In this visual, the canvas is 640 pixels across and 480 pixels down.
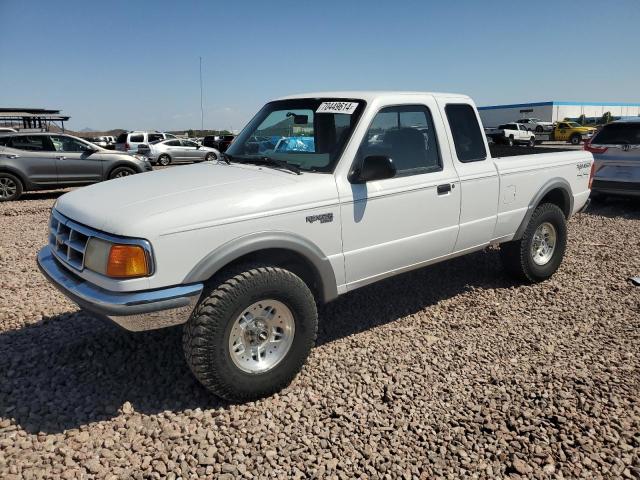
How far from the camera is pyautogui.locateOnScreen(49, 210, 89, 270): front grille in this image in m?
3.04

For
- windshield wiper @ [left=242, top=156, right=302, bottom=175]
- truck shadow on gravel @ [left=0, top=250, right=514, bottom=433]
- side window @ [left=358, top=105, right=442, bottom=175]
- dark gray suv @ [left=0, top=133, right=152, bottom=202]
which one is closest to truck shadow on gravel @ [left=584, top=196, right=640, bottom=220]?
truck shadow on gravel @ [left=0, top=250, right=514, bottom=433]

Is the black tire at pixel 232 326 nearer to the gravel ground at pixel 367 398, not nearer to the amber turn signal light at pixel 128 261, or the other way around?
the gravel ground at pixel 367 398

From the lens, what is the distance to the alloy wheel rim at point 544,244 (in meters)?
5.34

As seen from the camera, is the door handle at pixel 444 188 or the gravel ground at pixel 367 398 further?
the door handle at pixel 444 188

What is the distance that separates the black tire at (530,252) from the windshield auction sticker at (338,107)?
8.00 ft

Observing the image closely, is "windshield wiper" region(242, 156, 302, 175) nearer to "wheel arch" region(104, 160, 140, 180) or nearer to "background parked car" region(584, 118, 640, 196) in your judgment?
"background parked car" region(584, 118, 640, 196)

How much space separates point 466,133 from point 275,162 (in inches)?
72.4

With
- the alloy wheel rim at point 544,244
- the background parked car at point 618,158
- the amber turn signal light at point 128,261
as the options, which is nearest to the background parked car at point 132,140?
the background parked car at point 618,158

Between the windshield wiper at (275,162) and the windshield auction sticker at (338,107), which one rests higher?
the windshield auction sticker at (338,107)

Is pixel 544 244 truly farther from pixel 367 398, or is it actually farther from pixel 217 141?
pixel 217 141

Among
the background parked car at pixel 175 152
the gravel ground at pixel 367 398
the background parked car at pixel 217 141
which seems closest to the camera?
the gravel ground at pixel 367 398

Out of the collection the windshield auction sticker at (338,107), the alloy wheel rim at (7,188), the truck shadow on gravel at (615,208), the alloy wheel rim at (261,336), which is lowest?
the truck shadow on gravel at (615,208)

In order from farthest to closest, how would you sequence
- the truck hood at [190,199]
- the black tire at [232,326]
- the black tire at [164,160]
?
the black tire at [164,160], the black tire at [232,326], the truck hood at [190,199]

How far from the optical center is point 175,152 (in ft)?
81.6
